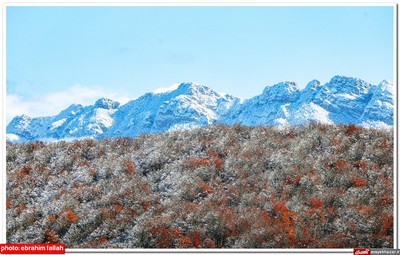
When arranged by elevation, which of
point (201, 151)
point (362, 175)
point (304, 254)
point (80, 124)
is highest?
point (80, 124)

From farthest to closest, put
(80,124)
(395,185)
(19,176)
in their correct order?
(80,124) → (19,176) → (395,185)

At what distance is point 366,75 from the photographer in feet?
50.0

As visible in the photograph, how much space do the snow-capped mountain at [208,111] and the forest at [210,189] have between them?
0.33 metres

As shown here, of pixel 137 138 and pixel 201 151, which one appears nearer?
pixel 201 151

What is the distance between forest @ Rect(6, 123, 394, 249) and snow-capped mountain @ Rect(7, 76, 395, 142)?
33 cm

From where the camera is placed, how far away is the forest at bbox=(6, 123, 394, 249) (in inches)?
482

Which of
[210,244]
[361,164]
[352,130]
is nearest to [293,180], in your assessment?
[361,164]

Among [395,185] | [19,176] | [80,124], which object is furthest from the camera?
[80,124]

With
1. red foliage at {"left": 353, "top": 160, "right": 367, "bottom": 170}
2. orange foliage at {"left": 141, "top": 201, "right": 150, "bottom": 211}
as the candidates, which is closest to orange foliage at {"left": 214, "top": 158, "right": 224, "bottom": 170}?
orange foliage at {"left": 141, "top": 201, "right": 150, "bottom": 211}

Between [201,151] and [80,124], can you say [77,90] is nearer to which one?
[80,124]

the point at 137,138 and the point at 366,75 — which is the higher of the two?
the point at 366,75

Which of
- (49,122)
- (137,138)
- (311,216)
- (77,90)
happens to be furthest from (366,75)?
(49,122)

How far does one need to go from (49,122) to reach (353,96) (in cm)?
942

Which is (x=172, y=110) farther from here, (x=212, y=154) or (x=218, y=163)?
(x=218, y=163)
